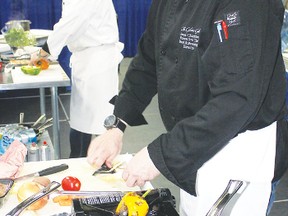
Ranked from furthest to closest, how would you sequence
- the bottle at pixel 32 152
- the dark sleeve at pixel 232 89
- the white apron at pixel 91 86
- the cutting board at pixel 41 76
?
1. the white apron at pixel 91 86
2. the cutting board at pixel 41 76
3. the bottle at pixel 32 152
4. the dark sleeve at pixel 232 89

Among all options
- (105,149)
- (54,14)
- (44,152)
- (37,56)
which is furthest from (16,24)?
(54,14)

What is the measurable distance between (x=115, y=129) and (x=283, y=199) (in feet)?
5.26

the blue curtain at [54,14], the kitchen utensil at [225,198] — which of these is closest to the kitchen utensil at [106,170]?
the kitchen utensil at [225,198]

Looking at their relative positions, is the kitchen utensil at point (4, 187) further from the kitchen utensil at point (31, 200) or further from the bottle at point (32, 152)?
the bottle at point (32, 152)

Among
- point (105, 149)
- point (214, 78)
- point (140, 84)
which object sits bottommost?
point (105, 149)

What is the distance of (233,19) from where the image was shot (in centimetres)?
72

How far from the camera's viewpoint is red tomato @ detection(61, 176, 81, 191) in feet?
3.28

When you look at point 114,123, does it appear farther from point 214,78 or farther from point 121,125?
point 214,78

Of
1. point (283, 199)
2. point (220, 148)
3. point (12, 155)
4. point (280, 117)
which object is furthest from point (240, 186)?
point (283, 199)

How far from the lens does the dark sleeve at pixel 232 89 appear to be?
709 millimetres

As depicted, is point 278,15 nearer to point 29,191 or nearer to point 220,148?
point 220,148

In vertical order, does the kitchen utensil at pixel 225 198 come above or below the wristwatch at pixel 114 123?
below

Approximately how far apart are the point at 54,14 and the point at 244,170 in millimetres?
4485

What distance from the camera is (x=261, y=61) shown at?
2.33 ft
